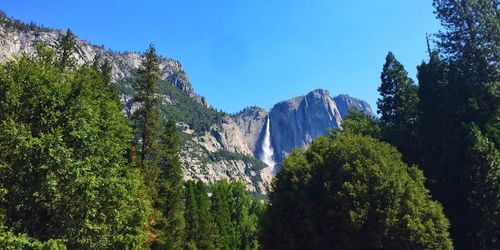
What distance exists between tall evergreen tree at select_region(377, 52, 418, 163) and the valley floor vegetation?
0.55 feet

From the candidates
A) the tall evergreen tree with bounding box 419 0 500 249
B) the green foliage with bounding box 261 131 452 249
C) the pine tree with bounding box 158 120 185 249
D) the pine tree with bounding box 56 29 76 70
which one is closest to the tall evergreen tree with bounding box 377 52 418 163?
the tall evergreen tree with bounding box 419 0 500 249

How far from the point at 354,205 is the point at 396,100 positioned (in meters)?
27.9

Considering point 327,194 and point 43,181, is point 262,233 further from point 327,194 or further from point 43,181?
point 43,181

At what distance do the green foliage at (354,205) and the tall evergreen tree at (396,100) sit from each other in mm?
16044

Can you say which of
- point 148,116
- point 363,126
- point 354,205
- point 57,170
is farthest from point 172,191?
point 57,170

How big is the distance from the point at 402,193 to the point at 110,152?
2027 cm

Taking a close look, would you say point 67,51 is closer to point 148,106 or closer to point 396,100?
point 148,106

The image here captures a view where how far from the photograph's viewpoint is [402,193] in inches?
1220

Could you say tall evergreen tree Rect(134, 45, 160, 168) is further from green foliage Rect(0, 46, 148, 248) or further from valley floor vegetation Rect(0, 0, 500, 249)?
green foliage Rect(0, 46, 148, 248)

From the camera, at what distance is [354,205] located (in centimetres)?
3081

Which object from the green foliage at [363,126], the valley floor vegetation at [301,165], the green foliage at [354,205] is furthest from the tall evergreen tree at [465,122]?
the green foliage at [363,126]

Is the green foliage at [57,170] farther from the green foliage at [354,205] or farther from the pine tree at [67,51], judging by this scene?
the green foliage at [354,205]

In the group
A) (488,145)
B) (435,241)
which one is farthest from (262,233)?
(488,145)

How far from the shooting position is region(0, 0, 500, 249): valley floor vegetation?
19828 mm
